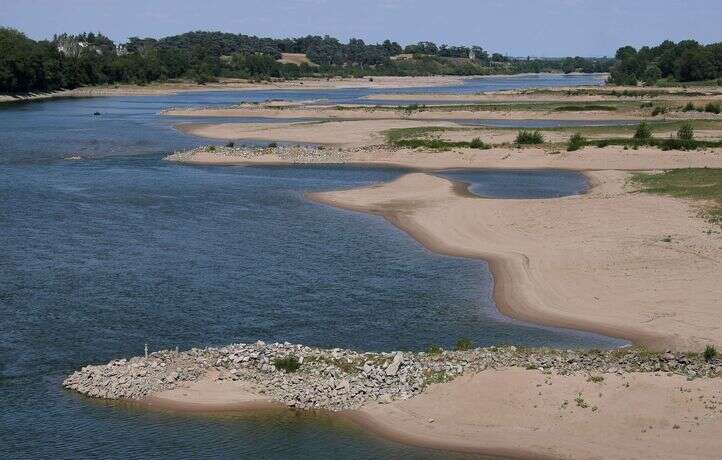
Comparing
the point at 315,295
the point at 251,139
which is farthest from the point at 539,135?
the point at 315,295

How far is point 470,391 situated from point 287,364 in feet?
14.3

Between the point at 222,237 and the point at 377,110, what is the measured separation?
69601mm

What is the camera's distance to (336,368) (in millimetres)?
21578

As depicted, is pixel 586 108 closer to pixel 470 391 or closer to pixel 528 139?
pixel 528 139

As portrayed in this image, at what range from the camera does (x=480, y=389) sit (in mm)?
20719

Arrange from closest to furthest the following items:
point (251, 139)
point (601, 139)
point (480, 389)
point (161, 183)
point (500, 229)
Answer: point (480, 389) < point (500, 229) < point (161, 183) < point (601, 139) < point (251, 139)

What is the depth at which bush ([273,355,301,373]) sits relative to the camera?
21.7 meters

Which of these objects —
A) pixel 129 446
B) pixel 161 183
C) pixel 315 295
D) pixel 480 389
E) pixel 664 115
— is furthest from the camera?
pixel 664 115

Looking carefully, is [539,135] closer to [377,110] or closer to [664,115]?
[664,115]

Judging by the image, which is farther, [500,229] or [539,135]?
[539,135]

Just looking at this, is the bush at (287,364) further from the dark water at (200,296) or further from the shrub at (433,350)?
the shrub at (433,350)

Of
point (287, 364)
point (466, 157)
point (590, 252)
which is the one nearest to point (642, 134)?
point (466, 157)

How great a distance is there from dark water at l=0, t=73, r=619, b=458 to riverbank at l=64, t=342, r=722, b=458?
0.71 m

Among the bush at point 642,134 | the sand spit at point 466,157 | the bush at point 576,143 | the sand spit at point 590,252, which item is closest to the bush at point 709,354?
the sand spit at point 590,252
